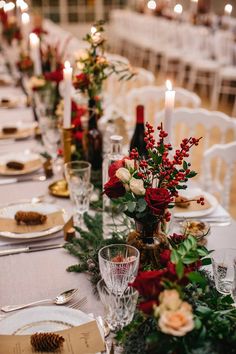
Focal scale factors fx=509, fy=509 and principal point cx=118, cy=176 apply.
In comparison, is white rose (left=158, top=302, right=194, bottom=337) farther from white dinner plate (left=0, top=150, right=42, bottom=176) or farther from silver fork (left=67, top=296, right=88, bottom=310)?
white dinner plate (left=0, top=150, right=42, bottom=176)

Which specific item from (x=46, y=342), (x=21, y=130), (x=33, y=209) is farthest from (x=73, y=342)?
(x=21, y=130)

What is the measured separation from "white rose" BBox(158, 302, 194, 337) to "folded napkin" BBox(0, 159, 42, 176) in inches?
55.6

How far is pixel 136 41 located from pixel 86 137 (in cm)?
719

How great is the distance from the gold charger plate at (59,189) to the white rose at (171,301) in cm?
110

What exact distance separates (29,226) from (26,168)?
58cm

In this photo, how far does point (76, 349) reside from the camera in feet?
3.56

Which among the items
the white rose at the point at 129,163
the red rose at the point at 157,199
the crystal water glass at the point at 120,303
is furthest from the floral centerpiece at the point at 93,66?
the crystal water glass at the point at 120,303

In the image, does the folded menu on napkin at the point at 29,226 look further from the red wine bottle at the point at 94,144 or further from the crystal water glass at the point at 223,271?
the crystal water glass at the point at 223,271

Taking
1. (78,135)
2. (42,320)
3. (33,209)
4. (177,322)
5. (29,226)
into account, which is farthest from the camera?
(78,135)

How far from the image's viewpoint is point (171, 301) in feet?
2.79

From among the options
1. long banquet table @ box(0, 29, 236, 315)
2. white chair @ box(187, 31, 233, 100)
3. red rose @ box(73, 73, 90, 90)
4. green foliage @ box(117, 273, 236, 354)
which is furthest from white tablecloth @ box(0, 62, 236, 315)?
white chair @ box(187, 31, 233, 100)

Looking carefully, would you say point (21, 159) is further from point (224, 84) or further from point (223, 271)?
point (224, 84)

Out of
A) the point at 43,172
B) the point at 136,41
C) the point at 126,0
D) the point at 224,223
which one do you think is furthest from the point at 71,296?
the point at 126,0

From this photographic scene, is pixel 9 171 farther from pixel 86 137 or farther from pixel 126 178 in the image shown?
pixel 126 178
